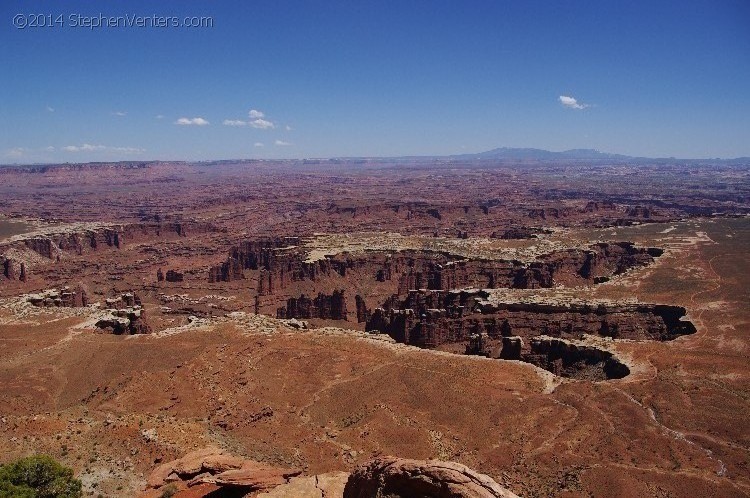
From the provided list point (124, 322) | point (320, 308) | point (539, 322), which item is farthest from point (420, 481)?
point (320, 308)

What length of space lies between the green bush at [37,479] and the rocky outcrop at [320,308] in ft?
175

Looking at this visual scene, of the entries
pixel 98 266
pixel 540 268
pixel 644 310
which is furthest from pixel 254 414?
pixel 98 266

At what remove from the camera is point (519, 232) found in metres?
131

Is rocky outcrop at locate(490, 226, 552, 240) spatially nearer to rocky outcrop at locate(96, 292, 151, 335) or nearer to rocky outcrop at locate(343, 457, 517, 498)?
rocky outcrop at locate(96, 292, 151, 335)

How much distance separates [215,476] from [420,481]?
10317 millimetres

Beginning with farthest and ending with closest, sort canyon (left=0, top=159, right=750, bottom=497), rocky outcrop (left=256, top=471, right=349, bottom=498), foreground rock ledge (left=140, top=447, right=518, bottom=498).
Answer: canyon (left=0, top=159, right=750, bottom=497) → rocky outcrop (left=256, top=471, right=349, bottom=498) → foreground rock ledge (left=140, top=447, right=518, bottom=498)

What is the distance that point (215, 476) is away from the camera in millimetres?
22969

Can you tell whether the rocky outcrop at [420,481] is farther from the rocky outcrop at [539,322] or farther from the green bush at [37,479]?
the rocky outcrop at [539,322]

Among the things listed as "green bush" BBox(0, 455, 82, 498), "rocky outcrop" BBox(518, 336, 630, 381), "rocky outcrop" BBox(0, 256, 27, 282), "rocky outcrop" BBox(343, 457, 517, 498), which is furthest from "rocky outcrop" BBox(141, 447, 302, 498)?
"rocky outcrop" BBox(0, 256, 27, 282)

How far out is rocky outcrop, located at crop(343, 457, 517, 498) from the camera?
15.4 m

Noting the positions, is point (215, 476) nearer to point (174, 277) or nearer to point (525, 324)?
point (525, 324)

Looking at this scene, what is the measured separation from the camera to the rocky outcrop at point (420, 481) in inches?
605

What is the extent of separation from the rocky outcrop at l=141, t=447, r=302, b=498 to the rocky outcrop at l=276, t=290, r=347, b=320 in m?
50.3

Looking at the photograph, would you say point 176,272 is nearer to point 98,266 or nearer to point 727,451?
point 98,266
